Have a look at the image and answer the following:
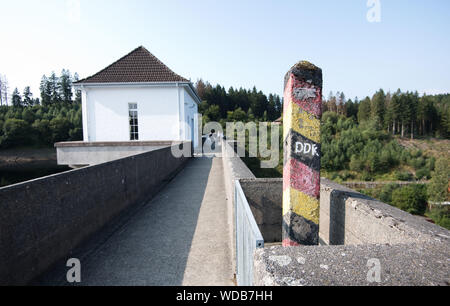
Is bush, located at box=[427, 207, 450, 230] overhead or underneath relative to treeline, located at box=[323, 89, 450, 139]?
underneath

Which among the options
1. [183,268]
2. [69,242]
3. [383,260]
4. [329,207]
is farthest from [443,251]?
[69,242]

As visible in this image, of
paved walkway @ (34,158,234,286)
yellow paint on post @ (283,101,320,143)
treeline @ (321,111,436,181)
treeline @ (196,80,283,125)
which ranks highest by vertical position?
treeline @ (196,80,283,125)

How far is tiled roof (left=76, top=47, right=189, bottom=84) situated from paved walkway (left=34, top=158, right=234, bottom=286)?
12142 mm

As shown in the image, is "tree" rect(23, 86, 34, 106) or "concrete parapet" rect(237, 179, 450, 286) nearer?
"concrete parapet" rect(237, 179, 450, 286)

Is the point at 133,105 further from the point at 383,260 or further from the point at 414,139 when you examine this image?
the point at 414,139

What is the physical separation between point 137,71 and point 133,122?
3599 mm

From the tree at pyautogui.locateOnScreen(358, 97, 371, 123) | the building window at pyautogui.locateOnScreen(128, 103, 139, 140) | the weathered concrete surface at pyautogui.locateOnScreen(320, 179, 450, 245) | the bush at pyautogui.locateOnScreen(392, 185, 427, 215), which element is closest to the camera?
the weathered concrete surface at pyautogui.locateOnScreen(320, 179, 450, 245)

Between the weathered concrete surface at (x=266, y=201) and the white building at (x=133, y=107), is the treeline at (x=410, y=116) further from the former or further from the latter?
the weathered concrete surface at (x=266, y=201)

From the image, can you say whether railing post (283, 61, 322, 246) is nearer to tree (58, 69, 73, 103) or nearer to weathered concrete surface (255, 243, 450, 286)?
weathered concrete surface (255, 243, 450, 286)

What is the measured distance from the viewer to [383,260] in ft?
5.06

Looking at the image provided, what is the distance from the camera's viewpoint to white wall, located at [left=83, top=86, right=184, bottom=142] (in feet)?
57.3

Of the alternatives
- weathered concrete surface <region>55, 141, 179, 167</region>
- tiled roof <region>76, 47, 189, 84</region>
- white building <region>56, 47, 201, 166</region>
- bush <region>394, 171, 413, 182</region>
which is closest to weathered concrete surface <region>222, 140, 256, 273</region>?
weathered concrete surface <region>55, 141, 179, 167</region>

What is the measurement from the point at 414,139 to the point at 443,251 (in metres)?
105

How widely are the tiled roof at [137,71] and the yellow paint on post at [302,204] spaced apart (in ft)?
50.9
